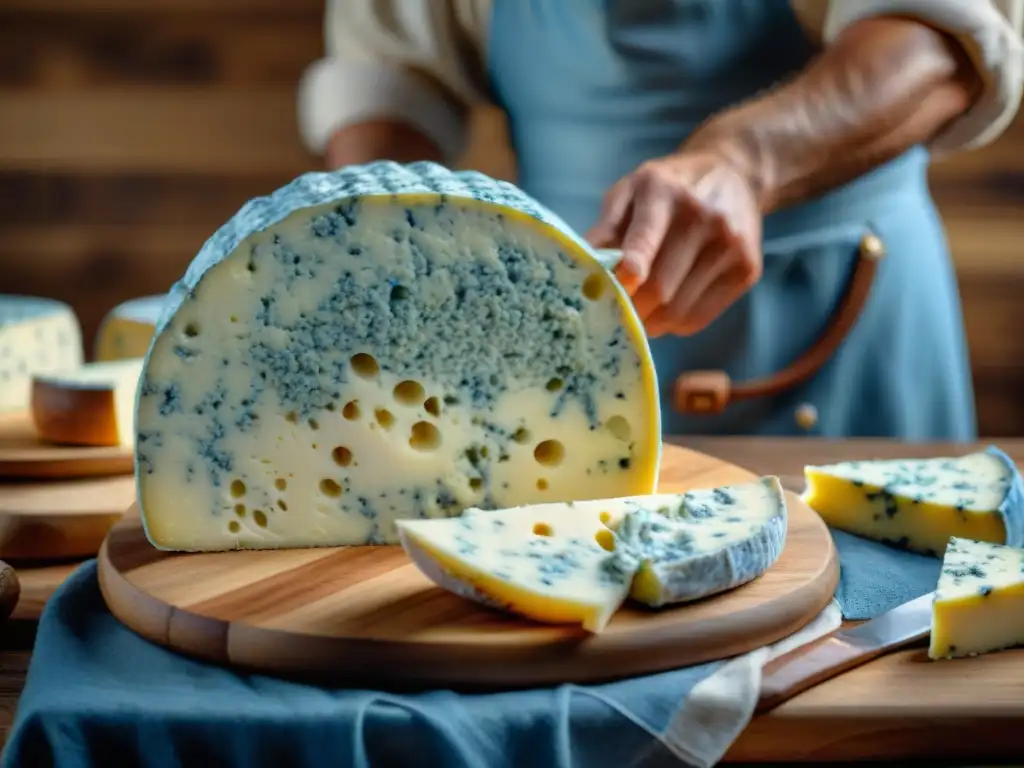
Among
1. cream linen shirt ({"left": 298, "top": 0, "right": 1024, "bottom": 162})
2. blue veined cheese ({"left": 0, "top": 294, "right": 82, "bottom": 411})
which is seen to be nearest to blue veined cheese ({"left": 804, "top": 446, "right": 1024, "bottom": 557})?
cream linen shirt ({"left": 298, "top": 0, "right": 1024, "bottom": 162})

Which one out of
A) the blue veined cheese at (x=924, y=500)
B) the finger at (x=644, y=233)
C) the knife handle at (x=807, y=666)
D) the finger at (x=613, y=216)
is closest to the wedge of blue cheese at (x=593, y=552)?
the knife handle at (x=807, y=666)

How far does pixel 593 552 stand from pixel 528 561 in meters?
0.07

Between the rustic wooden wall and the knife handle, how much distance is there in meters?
2.29

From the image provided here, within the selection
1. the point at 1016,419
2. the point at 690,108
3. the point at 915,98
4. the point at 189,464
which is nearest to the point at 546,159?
the point at 690,108

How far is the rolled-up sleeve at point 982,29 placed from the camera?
2.04m

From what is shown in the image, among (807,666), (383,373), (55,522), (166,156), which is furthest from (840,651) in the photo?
(166,156)

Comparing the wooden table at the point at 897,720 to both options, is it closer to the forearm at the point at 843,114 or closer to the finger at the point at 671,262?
the finger at the point at 671,262

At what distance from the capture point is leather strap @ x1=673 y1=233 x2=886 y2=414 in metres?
2.23

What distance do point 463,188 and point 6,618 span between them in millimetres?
697

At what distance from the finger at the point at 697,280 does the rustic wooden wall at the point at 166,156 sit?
1.64 meters

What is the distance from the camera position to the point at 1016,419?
11.2 ft

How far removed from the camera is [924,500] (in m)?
1.60

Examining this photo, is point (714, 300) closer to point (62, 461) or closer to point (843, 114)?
point (843, 114)

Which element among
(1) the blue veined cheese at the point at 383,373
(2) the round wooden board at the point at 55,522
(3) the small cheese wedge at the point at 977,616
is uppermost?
(1) the blue veined cheese at the point at 383,373
